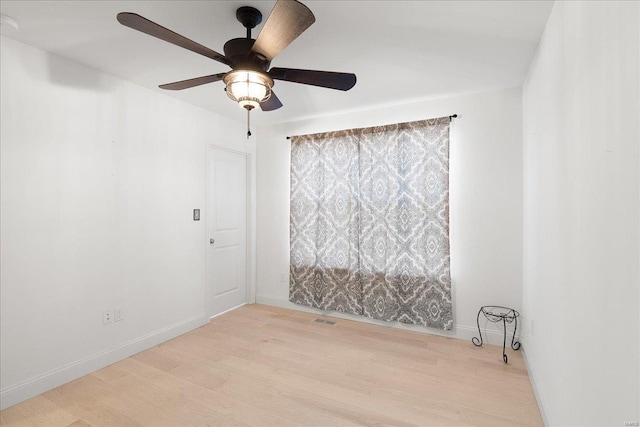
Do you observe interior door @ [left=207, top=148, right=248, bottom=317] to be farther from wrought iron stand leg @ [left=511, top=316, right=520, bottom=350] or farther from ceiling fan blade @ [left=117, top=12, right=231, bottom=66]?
wrought iron stand leg @ [left=511, top=316, right=520, bottom=350]

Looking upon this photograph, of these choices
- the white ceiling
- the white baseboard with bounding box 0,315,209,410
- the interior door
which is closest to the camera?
the white ceiling

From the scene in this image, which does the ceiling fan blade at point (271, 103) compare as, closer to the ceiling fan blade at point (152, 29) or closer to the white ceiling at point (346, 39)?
the white ceiling at point (346, 39)

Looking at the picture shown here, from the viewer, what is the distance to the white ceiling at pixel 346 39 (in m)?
1.79

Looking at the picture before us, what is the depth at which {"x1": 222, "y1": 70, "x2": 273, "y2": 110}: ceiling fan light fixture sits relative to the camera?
171 cm

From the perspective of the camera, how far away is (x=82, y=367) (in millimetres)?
2467

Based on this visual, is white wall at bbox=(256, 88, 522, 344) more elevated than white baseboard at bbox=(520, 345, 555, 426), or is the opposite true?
white wall at bbox=(256, 88, 522, 344)

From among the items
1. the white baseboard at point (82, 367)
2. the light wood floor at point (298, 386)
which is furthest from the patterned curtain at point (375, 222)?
the white baseboard at point (82, 367)

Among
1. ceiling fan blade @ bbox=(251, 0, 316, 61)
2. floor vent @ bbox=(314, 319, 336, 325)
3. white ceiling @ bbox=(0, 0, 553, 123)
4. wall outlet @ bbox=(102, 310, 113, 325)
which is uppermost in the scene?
white ceiling @ bbox=(0, 0, 553, 123)

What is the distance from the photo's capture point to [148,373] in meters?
2.50

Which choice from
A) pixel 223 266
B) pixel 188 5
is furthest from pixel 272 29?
pixel 223 266

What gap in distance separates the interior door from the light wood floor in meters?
0.78

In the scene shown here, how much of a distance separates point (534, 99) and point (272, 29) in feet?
6.67

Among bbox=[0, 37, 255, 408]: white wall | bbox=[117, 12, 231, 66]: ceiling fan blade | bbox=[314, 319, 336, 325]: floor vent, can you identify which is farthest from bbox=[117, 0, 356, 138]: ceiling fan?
bbox=[314, 319, 336, 325]: floor vent

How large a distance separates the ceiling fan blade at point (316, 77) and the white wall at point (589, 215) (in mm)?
1055
